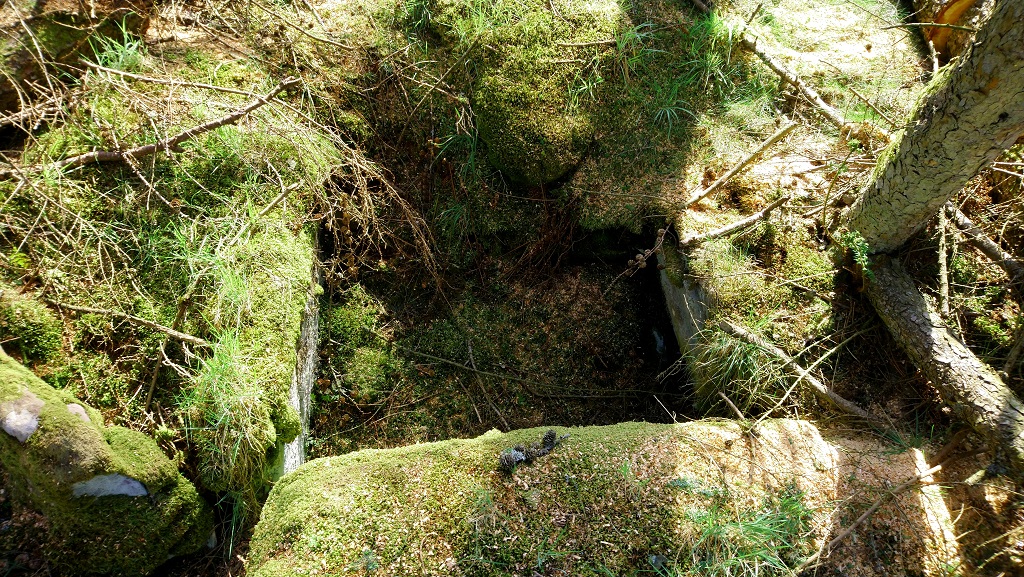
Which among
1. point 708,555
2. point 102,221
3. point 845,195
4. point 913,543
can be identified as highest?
point 845,195

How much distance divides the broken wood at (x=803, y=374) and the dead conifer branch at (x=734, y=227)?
19.6 inches

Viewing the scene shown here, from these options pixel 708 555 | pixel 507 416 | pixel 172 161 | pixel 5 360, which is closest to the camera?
pixel 708 555

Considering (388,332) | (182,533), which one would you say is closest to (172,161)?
(388,332)

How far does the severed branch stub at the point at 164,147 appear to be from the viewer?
2.46 metres

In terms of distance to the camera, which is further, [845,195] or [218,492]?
[845,195]

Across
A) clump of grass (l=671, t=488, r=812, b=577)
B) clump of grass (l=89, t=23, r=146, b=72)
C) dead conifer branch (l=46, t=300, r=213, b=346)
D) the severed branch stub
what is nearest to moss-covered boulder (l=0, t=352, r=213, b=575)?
dead conifer branch (l=46, t=300, r=213, b=346)

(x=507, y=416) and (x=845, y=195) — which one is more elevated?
(x=845, y=195)

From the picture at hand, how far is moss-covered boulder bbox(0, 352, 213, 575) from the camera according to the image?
1852 mm

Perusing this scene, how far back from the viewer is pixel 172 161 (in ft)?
8.60

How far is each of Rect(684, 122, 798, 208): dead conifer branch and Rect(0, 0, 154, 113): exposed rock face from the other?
3260 millimetres

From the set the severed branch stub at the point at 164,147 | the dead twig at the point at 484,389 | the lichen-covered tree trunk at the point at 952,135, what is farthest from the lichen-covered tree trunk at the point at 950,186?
the severed branch stub at the point at 164,147

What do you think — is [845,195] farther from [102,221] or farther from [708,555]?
[102,221]

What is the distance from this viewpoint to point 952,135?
6.15 ft

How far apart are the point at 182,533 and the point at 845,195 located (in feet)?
11.6
